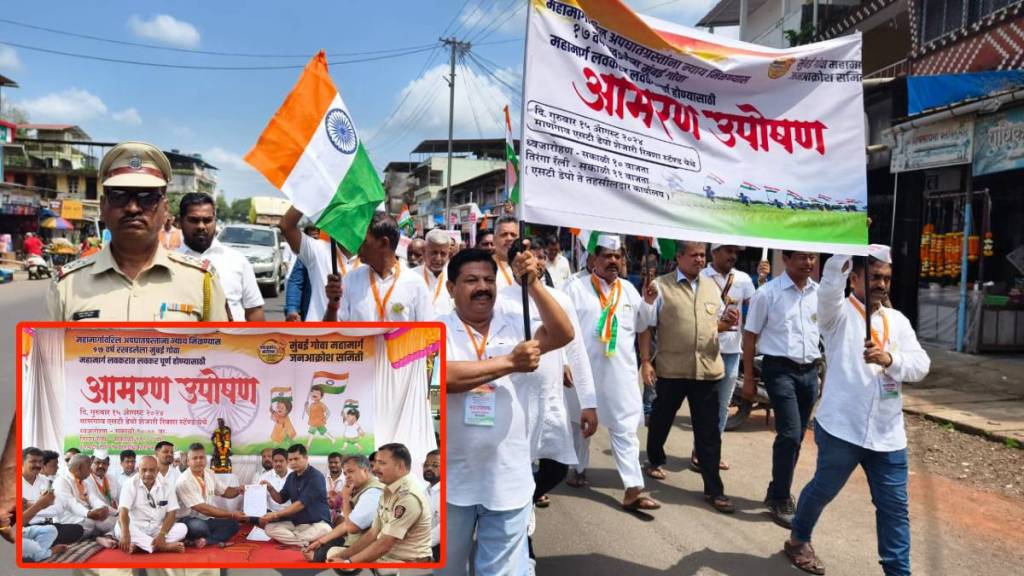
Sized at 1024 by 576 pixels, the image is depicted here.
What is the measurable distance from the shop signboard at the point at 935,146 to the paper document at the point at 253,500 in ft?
34.3

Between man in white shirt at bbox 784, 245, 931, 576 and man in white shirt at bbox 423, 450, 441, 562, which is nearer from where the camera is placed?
man in white shirt at bbox 423, 450, 441, 562

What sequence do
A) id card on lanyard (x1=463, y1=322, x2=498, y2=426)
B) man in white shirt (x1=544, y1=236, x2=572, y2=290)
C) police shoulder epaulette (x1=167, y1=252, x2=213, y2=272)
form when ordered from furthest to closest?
man in white shirt (x1=544, y1=236, x2=572, y2=290), id card on lanyard (x1=463, y1=322, x2=498, y2=426), police shoulder epaulette (x1=167, y1=252, x2=213, y2=272)

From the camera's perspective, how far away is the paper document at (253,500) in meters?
2.29

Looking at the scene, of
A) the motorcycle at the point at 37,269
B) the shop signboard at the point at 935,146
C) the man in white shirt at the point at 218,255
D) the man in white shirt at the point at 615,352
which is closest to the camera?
the man in white shirt at the point at 218,255

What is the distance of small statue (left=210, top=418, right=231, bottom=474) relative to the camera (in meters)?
2.30

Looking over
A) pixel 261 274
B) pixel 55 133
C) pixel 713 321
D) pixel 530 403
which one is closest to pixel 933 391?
pixel 713 321

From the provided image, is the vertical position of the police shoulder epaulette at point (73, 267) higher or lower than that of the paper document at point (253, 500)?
higher

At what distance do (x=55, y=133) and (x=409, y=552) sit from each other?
3174 inches

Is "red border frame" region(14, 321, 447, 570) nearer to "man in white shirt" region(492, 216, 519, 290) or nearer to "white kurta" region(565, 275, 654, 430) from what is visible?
"white kurta" region(565, 275, 654, 430)

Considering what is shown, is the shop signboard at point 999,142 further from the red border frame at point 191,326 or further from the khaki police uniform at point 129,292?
the khaki police uniform at point 129,292

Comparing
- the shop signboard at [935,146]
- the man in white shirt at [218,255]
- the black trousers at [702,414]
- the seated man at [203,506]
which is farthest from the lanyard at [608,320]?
the shop signboard at [935,146]

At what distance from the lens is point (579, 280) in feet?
18.0

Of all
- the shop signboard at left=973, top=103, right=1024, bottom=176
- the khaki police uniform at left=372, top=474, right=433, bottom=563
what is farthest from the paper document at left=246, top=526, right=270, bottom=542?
the shop signboard at left=973, top=103, right=1024, bottom=176

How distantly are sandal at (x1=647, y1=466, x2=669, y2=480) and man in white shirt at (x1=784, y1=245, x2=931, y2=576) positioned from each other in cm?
197
